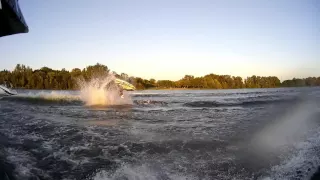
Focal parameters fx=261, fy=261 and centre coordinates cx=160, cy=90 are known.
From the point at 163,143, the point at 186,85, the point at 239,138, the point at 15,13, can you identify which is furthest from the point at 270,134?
Result: the point at 186,85

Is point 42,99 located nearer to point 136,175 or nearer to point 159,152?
point 159,152

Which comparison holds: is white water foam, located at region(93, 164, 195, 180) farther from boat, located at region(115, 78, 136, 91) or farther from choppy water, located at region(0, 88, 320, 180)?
boat, located at region(115, 78, 136, 91)

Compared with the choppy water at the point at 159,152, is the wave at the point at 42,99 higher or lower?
higher

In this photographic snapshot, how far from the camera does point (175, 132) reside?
997 cm

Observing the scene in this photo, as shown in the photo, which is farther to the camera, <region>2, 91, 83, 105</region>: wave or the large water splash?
the large water splash

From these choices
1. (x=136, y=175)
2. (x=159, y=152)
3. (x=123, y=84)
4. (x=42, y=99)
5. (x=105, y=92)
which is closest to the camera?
(x=136, y=175)

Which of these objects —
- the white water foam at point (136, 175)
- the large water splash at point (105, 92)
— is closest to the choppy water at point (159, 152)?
the white water foam at point (136, 175)

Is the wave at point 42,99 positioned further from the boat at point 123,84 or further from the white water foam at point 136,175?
the white water foam at point 136,175

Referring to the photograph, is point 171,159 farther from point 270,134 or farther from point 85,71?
point 85,71

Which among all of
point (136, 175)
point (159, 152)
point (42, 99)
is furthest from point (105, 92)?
point (136, 175)

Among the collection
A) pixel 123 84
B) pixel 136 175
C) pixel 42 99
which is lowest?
pixel 136 175

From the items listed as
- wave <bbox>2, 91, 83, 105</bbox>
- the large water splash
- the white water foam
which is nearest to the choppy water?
the white water foam

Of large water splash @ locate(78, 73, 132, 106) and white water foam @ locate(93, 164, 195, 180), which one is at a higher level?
large water splash @ locate(78, 73, 132, 106)

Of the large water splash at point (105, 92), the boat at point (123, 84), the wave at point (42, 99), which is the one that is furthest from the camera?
the boat at point (123, 84)
